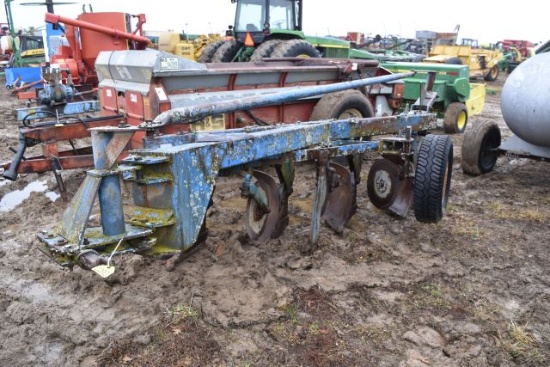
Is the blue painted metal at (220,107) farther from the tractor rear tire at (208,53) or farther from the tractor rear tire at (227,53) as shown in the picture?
the tractor rear tire at (208,53)

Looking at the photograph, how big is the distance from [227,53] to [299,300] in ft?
23.3

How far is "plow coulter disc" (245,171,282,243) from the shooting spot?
4.12 meters

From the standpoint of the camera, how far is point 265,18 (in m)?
→ 9.21

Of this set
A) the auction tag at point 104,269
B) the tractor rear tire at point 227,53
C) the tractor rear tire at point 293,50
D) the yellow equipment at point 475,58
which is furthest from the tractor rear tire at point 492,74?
the auction tag at point 104,269

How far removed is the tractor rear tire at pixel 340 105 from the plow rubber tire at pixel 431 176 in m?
2.05

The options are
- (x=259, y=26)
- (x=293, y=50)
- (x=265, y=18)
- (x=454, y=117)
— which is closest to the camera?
(x=293, y=50)

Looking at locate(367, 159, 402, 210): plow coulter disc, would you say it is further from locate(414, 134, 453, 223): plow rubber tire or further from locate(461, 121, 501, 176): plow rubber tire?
locate(461, 121, 501, 176): plow rubber tire

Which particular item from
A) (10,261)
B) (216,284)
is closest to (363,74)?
(216,284)

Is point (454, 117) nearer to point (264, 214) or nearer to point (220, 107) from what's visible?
point (264, 214)

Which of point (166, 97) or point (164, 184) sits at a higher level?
point (166, 97)

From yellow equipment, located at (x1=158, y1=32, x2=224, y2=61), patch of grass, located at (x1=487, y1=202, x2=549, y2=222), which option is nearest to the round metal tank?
patch of grass, located at (x1=487, y1=202, x2=549, y2=222)

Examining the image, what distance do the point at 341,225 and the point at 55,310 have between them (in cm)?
243

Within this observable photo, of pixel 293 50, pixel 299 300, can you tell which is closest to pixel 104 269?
pixel 299 300

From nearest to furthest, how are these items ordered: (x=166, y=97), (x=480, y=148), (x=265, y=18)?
(x=166, y=97) < (x=480, y=148) < (x=265, y=18)
